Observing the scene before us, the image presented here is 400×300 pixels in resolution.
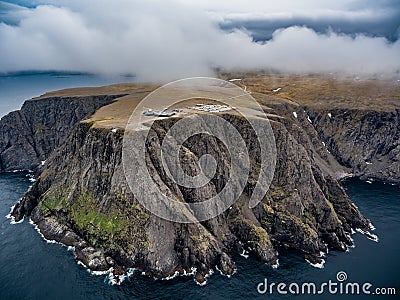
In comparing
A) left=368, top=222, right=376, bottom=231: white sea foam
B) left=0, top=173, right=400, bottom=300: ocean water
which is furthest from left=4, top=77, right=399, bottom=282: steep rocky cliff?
left=0, top=173, right=400, bottom=300: ocean water

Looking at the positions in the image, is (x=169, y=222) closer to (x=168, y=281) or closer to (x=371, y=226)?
(x=168, y=281)

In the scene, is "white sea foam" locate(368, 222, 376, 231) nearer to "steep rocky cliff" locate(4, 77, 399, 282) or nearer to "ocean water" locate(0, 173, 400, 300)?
"steep rocky cliff" locate(4, 77, 399, 282)

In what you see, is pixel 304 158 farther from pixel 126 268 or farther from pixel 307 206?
pixel 126 268

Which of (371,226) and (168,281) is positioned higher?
(168,281)

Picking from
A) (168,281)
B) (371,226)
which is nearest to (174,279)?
(168,281)

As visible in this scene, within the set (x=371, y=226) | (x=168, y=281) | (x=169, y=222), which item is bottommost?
(x=371, y=226)

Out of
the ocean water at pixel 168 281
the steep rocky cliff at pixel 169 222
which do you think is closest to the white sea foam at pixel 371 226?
the steep rocky cliff at pixel 169 222

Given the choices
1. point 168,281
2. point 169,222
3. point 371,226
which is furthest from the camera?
point 371,226
